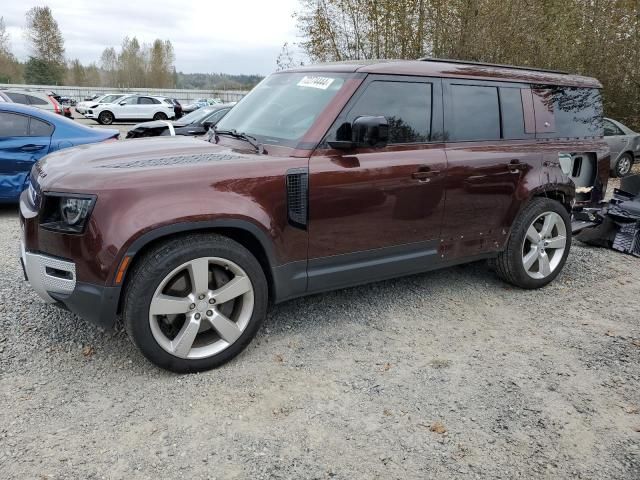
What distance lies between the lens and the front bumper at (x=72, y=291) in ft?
9.48

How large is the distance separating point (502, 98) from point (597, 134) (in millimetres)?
1477

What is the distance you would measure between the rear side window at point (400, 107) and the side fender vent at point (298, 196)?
1.90 ft

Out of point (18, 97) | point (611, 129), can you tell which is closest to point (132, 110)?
point (18, 97)

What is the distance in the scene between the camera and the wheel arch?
2.89 metres

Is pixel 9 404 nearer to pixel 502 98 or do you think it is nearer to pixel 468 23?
pixel 502 98

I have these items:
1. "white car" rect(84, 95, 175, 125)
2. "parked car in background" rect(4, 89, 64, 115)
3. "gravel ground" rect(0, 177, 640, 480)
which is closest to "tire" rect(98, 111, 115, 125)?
"white car" rect(84, 95, 175, 125)

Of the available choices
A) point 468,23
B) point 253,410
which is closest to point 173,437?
point 253,410

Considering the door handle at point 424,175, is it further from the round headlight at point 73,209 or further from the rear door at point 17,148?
the rear door at point 17,148

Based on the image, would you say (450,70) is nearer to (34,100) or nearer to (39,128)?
(39,128)

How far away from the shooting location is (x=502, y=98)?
441cm

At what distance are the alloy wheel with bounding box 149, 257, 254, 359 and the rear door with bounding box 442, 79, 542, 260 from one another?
5.81 ft

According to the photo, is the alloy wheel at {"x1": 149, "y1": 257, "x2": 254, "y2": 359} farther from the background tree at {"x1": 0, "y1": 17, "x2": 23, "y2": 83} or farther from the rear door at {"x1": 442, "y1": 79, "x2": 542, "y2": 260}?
the background tree at {"x1": 0, "y1": 17, "x2": 23, "y2": 83}

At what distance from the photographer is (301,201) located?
132 inches

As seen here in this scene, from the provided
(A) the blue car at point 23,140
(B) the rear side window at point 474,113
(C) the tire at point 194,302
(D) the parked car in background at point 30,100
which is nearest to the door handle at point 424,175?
(B) the rear side window at point 474,113
